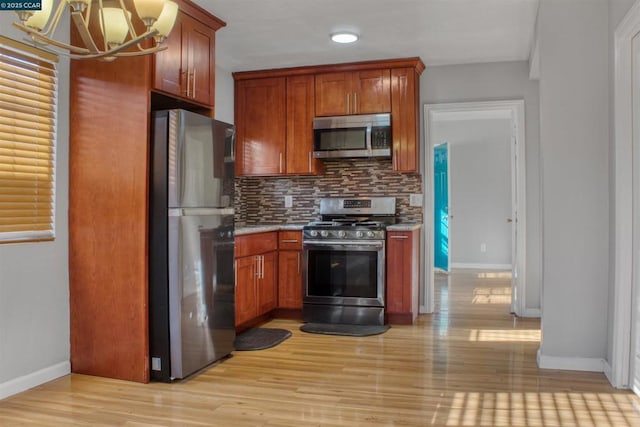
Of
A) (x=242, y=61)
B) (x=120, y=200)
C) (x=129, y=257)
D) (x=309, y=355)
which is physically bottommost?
(x=309, y=355)

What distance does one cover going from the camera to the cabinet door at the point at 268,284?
4.64m

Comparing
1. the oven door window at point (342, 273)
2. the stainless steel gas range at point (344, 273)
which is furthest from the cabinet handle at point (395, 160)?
the oven door window at point (342, 273)

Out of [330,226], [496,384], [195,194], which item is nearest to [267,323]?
[330,226]

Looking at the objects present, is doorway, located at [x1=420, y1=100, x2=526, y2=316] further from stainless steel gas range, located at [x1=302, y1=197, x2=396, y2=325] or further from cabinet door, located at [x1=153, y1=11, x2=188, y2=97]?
cabinet door, located at [x1=153, y1=11, x2=188, y2=97]

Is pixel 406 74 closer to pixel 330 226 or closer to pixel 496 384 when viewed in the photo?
pixel 330 226

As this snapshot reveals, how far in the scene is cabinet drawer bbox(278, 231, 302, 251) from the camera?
4.92 m

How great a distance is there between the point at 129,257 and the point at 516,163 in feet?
11.7

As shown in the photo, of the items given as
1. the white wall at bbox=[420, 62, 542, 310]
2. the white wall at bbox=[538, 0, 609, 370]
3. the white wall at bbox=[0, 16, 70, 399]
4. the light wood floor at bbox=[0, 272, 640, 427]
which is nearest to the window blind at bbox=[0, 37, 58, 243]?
the white wall at bbox=[0, 16, 70, 399]

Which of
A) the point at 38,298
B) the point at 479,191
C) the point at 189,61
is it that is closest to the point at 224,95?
the point at 189,61

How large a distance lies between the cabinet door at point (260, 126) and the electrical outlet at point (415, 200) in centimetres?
125

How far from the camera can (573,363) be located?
11.0 feet

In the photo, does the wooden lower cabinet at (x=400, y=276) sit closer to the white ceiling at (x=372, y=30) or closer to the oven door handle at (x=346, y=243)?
the oven door handle at (x=346, y=243)

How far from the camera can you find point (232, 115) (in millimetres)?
5328

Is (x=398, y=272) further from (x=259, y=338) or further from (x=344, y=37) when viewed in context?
(x=344, y=37)
